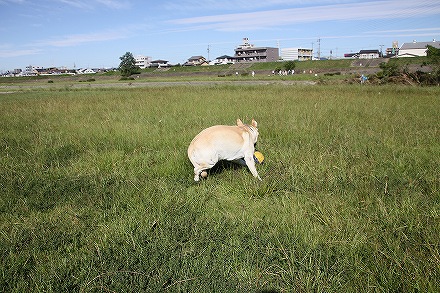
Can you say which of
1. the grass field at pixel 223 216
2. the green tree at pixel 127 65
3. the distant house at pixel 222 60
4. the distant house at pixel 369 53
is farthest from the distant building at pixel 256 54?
the grass field at pixel 223 216

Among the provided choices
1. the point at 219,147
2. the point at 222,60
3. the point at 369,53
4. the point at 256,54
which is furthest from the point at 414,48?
the point at 219,147

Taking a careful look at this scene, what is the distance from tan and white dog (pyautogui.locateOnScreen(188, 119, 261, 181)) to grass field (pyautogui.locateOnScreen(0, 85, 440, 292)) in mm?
345

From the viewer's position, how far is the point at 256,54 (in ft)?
434

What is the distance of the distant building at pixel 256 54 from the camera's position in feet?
428

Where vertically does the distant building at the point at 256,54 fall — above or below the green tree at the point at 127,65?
above

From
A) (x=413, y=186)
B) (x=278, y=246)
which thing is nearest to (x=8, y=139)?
(x=278, y=246)

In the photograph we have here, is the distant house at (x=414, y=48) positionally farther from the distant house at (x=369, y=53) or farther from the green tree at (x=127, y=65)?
the green tree at (x=127, y=65)

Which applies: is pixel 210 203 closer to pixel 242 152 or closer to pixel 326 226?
pixel 242 152

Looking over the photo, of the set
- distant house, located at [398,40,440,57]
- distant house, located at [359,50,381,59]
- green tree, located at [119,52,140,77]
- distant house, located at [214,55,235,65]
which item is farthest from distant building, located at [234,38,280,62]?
green tree, located at [119,52,140,77]

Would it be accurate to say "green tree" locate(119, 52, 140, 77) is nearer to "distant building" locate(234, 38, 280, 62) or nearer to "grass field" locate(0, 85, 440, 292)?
"distant building" locate(234, 38, 280, 62)

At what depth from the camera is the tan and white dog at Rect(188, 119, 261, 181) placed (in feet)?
14.9

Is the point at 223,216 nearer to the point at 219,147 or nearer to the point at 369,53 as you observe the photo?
the point at 219,147

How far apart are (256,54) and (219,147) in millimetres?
135137

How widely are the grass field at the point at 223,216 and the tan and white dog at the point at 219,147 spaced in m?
0.34
